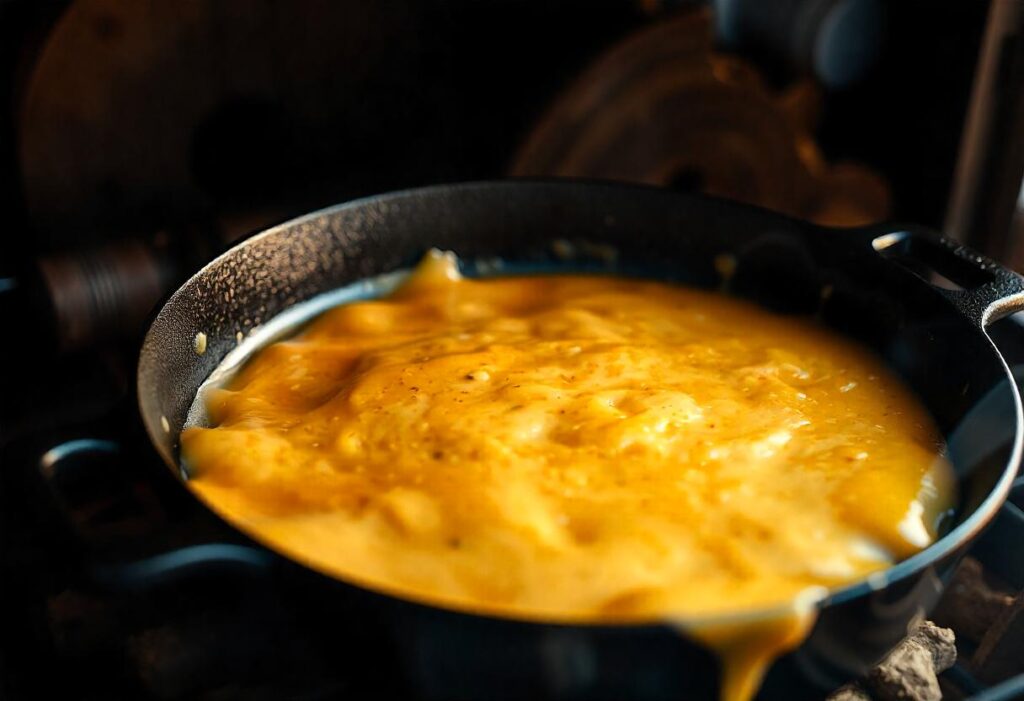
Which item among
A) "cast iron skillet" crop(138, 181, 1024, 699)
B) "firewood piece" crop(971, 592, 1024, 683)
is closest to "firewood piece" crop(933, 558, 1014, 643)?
"firewood piece" crop(971, 592, 1024, 683)

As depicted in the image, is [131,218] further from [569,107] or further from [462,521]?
[462,521]

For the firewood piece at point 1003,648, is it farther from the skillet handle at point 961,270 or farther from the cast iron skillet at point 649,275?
the skillet handle at point 961,270

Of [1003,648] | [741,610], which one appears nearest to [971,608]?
[1003,648]

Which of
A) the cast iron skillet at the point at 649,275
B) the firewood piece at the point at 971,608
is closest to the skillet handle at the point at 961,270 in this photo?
the cast iron skillet at the point at 649,275

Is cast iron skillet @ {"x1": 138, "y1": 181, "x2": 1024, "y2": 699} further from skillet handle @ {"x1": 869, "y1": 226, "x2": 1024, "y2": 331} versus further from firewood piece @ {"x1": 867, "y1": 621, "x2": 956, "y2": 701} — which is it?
firewood piece @ {"x1": 867, "y1": 621, "x2": 956, "y2": 701}

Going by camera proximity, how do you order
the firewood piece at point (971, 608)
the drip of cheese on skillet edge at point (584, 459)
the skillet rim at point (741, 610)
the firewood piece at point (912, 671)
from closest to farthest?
1. the skillet rim at point (741, 610)
2. the drip of cheese on skillet edge at point (584, 459)
3. the firewood piece at point (912, 671)
4. the firewood piece at point (971, 608)

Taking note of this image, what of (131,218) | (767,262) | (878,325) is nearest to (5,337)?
(131,218)
